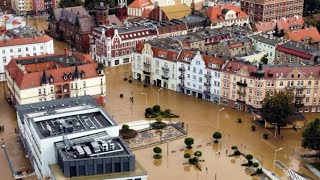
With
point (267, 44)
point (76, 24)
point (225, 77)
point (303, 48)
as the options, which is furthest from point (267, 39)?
point (76, 24)

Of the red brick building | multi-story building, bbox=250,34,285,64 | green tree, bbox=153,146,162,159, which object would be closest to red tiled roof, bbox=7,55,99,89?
green tree, bbox=153,146,162,159

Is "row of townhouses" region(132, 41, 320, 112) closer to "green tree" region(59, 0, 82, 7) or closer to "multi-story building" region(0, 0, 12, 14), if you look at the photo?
"green tree" region(59, 0, 82, 7)

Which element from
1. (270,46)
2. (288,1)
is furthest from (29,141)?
(288,1)

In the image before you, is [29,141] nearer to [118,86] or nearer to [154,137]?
[154,137]

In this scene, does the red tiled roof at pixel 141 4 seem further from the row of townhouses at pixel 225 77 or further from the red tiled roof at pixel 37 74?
the red tiled roof at pixel 37 74

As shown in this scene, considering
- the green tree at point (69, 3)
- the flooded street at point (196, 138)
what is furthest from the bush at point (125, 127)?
the green tree at point (69, 3)

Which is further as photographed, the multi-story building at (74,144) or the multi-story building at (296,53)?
the multi-story building at (296,53)

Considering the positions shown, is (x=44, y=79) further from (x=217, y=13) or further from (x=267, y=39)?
(x=217, y=13)
